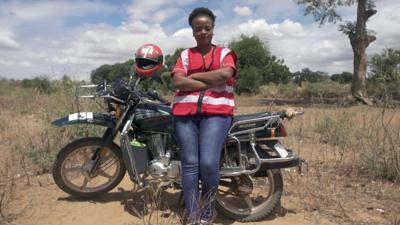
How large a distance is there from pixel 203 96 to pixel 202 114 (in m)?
0.15

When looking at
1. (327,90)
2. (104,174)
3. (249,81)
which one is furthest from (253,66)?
(104,174)

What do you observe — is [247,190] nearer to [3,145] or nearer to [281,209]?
[281,209]

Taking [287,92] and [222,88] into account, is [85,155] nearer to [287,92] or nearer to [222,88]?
[222,88]

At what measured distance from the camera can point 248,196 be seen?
3949 mm

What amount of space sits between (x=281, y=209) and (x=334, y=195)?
0.65m

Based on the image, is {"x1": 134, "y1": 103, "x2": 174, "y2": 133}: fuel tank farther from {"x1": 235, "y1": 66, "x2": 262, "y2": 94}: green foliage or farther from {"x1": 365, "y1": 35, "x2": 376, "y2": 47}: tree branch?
{"x1": 235, "y1": 66, "x2": 262, "y2": 94}: green foliage

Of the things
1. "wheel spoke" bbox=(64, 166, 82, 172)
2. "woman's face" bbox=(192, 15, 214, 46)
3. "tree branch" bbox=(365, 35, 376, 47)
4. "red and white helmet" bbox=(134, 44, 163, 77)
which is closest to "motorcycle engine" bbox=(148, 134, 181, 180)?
"red and white helmet" bbox=(134, 44, 163, 77)

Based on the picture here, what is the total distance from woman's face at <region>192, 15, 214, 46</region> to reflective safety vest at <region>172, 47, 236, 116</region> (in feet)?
0.46

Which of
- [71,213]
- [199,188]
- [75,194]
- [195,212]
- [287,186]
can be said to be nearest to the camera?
[195,212]

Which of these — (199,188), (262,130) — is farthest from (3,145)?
(262,130)

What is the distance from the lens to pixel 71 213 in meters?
4.03

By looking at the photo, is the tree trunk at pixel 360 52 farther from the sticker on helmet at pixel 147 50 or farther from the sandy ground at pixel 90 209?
the sticker on helmet at pixel 147 50

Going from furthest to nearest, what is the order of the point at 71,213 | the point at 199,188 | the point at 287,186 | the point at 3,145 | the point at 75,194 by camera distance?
1. the point at 3,145
2. the point at 287,186
3. the point at 75,194
4. the point at 71,213
5. the point at 199,188

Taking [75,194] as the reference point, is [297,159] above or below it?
above
